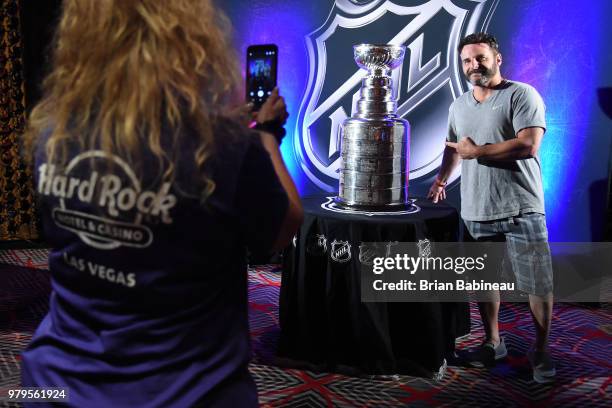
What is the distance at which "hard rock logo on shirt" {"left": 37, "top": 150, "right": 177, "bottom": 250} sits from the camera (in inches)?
34.6

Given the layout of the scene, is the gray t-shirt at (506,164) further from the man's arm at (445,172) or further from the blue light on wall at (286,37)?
the blue light on wall at (286,37)

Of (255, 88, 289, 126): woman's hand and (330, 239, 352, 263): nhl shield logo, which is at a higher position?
(255, 88, 289, 126): woman's hand

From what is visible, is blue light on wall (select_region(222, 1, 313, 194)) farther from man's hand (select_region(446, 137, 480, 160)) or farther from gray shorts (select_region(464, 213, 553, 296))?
gray shorts (select_region(464, 213, 553, 296))

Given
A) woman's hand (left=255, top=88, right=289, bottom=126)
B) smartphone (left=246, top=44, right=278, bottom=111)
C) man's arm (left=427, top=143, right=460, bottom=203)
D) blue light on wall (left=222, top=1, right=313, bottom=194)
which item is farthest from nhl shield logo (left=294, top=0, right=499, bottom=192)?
woman's hand (left=255, top=88, right=289, bottom=126)

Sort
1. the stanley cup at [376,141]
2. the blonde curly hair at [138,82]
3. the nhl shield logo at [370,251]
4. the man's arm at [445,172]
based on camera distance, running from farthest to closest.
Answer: the man's arm at [445,172] < the stanley cup at [376,141] < the nhl shield logo at [370,251] < the blonde curly hair at [138,82]

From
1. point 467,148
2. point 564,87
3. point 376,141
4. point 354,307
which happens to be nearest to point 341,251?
point 354,307

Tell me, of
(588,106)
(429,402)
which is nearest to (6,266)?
(429,402)

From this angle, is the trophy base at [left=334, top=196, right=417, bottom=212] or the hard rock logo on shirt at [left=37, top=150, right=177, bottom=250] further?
the trophy base at [left=334, top=196, right=417, bottom=212]

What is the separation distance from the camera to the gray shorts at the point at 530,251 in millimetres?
2604

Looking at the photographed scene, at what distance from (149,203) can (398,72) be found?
12.1 feet

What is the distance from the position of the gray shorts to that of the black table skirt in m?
0.34

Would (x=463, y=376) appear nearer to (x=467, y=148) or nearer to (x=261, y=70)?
(x=467, y=148)

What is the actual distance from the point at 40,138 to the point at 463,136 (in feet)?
7.46

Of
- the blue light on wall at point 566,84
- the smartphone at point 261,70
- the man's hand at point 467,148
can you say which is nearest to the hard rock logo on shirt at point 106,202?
the smartphone at point 261,70
